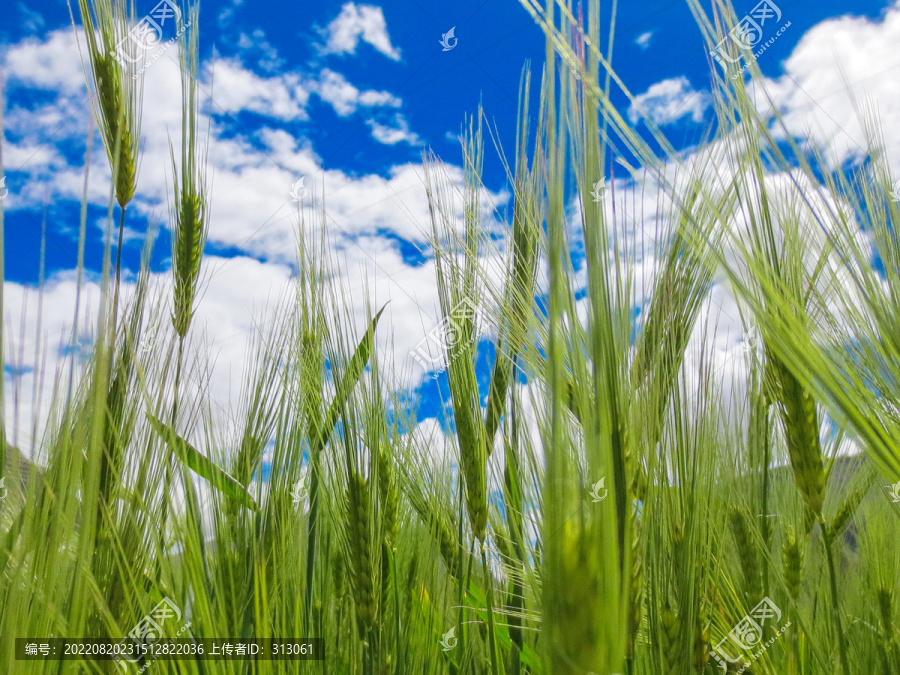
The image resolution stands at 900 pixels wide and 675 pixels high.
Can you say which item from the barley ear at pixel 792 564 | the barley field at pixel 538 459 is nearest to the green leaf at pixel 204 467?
the barley field at pixel 538 459

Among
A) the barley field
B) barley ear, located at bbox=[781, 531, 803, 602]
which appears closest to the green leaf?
the barley field

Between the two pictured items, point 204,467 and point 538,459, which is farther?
point 204,467

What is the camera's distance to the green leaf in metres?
0.97

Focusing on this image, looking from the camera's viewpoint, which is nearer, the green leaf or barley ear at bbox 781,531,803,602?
the green leaf

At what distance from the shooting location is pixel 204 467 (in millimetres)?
1155

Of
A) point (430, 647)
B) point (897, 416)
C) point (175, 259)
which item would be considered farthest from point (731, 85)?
point (175, 259)

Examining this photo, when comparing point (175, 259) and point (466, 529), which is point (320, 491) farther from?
point (175, 259)

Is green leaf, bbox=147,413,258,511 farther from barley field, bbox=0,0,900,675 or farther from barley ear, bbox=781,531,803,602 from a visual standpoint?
barley ear, bbox=781,531,803,602

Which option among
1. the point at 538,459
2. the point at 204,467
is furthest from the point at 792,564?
the point at 204,467

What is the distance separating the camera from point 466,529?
1191 mm

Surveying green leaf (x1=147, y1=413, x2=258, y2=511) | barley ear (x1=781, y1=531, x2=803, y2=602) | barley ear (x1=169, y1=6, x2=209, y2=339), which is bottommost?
barley ear (x1=781, y1=531, x2=803, y2=602)

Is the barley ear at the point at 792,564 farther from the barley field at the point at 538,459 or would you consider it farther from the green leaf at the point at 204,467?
the green leaf at the point at 204,467

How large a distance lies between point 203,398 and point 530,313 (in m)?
0.62

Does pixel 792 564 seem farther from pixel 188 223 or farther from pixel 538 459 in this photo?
pixel 188 223
